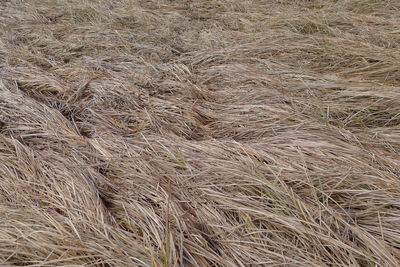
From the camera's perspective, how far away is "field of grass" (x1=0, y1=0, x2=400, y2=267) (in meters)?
1.36

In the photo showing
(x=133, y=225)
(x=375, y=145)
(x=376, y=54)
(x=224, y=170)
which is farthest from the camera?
(x=376, y=54)

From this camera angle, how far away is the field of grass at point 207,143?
4.45 feet

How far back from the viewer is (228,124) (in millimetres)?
2127

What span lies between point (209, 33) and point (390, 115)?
170 cm

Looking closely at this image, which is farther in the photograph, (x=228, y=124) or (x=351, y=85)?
(x=351, y=85)

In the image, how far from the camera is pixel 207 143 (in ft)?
6.23

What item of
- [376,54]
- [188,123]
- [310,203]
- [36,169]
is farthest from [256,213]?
[376,54]

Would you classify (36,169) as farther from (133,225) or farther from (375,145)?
(375,145)

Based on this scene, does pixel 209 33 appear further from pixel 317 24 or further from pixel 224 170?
pixel 224 170

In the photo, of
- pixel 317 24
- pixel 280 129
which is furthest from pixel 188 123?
pixel 317 24

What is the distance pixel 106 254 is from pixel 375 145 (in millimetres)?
1245

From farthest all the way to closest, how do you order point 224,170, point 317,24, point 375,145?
point 317,24 < point 375,145 < point 224,170

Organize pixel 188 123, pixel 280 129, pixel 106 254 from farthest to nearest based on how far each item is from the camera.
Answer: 1. pixel 188 123
2. pixel 280 129
3. pixel 106 254

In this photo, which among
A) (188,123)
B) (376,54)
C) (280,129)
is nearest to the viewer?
(280,129)
